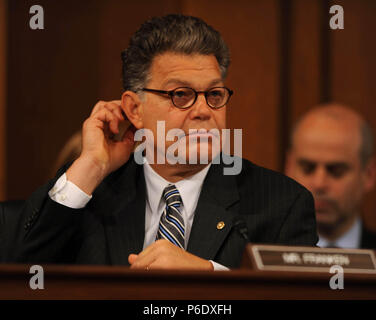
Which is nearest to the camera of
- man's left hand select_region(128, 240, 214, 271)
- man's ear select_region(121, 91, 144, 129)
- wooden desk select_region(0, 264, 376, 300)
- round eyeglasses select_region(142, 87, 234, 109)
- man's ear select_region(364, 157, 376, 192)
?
wooden desk select_region(0, 264, 376, 300)

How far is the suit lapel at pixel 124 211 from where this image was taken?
1.93m

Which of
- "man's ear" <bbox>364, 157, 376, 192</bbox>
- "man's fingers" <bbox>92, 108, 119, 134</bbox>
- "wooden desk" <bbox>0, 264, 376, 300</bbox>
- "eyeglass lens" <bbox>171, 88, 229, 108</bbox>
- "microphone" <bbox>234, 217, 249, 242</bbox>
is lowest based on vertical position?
"man's ear" <bbox>364, 157, 376, 192</bbox>

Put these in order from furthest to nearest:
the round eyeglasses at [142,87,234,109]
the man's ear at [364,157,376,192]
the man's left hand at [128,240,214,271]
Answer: the man's ear at [364,157,376,192] → the round eyeglasses at [142,87,234,109] → the man's left hand at [128,240,214,271]

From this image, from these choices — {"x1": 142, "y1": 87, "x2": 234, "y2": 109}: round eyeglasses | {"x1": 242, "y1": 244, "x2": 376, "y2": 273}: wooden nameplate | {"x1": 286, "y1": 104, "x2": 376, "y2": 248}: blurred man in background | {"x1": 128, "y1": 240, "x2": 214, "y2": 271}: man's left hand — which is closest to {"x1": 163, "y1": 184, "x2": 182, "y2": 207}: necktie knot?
{"x1": 142, "y1": 87, "x2": 234, "y2": 109}: round eyeglasses

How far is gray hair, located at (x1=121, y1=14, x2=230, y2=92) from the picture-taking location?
2.03 meters

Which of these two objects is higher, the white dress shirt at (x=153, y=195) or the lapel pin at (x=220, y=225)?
the white dress shirt at (x=153, y=195)

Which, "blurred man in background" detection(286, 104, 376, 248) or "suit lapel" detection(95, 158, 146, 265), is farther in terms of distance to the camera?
"blurred man in background" detection(286, 104, 376, 248)

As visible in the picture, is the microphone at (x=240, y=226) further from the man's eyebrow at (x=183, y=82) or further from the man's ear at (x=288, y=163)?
the man's ear at (x=288, y=163)

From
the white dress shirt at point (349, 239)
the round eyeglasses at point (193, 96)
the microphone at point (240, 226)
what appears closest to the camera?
the microphone at point (240, 226)

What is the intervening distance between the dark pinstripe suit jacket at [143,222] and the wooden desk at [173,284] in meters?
0.57

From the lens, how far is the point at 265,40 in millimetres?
3578

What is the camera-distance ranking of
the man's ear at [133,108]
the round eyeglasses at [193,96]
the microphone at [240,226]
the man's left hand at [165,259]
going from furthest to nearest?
1. the man's ear at [133,108]
2. the round eyeglasses at [193,96]
3. the microphone at [240,226]
4. the man's left hand at [165,259]

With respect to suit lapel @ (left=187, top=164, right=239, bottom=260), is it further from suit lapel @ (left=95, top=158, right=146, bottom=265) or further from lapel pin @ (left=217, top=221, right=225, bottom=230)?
suit lapel @ (left=95, top=158, right=146, bottom=265)

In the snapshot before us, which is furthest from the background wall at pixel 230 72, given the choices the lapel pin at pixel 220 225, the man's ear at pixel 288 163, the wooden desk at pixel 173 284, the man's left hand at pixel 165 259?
the wooden desk at pixel 173 284
